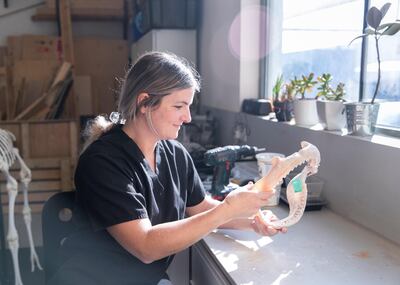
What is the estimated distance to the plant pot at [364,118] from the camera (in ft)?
4.55

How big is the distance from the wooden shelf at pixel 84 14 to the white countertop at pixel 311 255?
349 cm

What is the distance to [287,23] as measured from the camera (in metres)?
2.25

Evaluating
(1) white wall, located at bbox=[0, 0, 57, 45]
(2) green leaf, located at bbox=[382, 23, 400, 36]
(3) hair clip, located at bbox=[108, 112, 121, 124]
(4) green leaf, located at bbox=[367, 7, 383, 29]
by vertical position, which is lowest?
(3) hair clip, located at bbox=[108, 112, 121, 124]

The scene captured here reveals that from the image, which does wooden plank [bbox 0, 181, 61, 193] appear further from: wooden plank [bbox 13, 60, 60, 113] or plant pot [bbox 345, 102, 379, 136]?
plant pot [bbox 345, 102, 379, 136]

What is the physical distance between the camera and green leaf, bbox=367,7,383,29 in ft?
4.31

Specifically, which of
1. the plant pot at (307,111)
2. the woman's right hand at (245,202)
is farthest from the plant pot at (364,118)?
the woman's right hand at (245,202)

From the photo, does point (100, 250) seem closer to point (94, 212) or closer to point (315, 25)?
point (94, 212)

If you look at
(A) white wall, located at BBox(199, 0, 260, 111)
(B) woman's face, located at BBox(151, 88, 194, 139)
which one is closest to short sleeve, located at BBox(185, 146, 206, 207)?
(B) woman's face, located at BBox(151, 88, 194, 139)

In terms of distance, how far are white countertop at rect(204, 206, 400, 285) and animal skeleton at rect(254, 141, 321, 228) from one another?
9 cm

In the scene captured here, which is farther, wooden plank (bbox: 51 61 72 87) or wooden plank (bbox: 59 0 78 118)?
wooden plank (bbox: 59 0 78 118)

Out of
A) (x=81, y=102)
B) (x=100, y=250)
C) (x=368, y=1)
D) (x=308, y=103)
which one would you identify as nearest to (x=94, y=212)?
(x=100, y=250)

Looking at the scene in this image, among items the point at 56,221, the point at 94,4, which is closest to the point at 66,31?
the point at 94,4

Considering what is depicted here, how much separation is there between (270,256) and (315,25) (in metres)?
1.31

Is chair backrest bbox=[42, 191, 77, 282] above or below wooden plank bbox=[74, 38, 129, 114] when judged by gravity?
below
